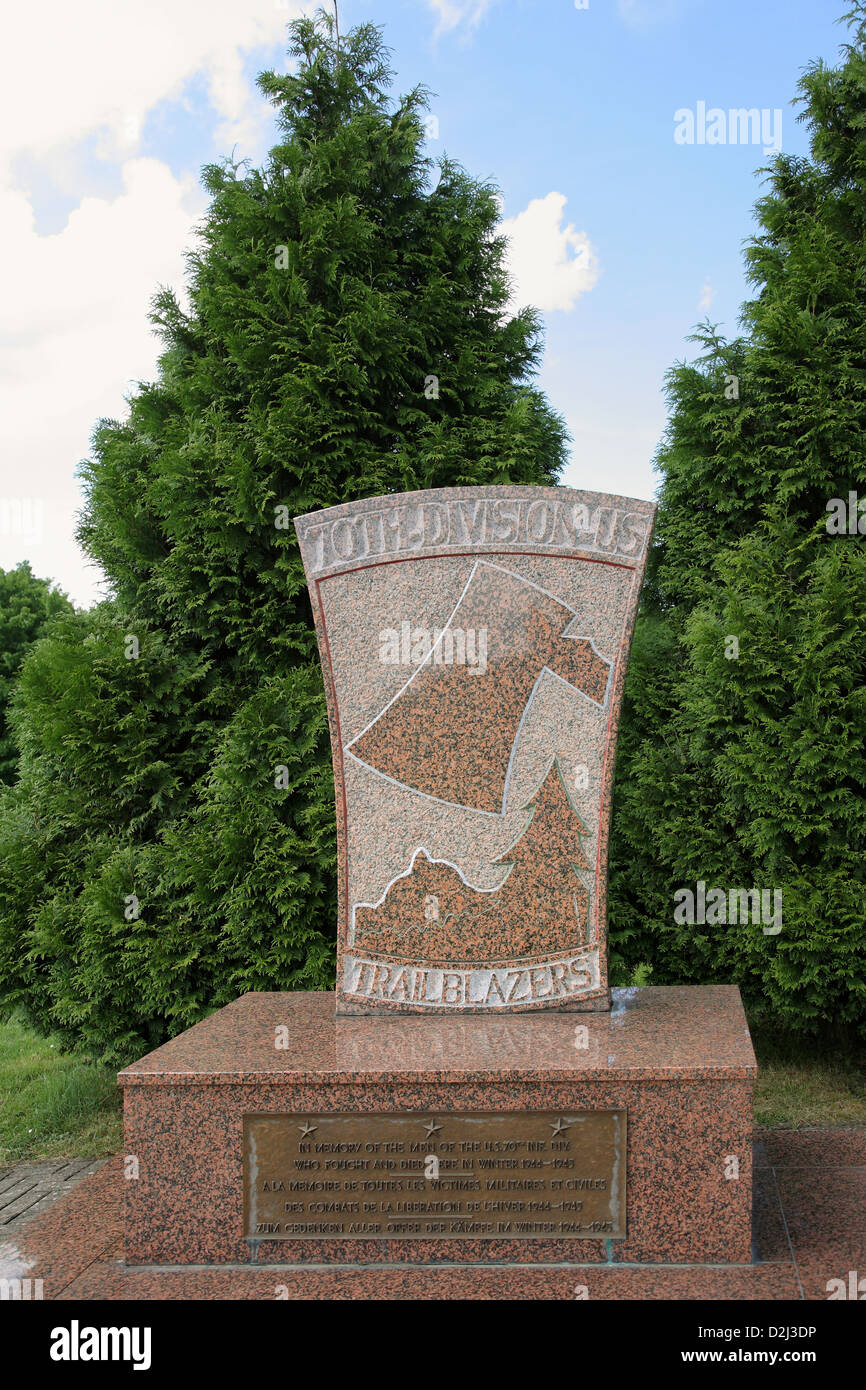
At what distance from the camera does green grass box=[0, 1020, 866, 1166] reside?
6.08 metres

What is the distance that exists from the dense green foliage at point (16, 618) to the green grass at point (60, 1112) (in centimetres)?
1064

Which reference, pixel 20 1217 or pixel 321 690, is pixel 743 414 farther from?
pixel 20 1217

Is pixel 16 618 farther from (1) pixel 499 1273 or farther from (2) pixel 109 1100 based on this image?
(1) pixel 499 1273

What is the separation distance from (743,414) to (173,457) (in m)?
3.78

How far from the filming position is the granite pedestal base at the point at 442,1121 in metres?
3.66

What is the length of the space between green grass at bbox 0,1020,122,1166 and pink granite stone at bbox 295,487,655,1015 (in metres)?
2.67

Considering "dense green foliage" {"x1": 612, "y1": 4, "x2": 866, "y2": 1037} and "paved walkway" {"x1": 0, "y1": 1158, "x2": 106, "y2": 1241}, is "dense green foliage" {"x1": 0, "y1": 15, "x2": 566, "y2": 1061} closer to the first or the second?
"paved walkway" {"x1": 0, "y1": 1158, "x2": 106, "y2": 1241}

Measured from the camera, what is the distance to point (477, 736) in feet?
14.9

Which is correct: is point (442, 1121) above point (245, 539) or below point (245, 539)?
below

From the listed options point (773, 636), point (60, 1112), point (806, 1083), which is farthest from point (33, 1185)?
point (773, 636)

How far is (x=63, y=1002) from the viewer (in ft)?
20.5

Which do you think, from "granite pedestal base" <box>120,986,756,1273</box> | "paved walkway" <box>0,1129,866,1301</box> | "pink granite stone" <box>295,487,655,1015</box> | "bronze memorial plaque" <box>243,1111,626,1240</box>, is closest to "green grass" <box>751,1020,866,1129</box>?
"paved walkway" <box>0,1129,866,1301</box>

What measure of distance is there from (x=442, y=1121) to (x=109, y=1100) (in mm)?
3855

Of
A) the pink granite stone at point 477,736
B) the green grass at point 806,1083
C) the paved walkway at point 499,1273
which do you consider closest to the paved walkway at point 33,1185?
the paved walkway at point 499,1273
